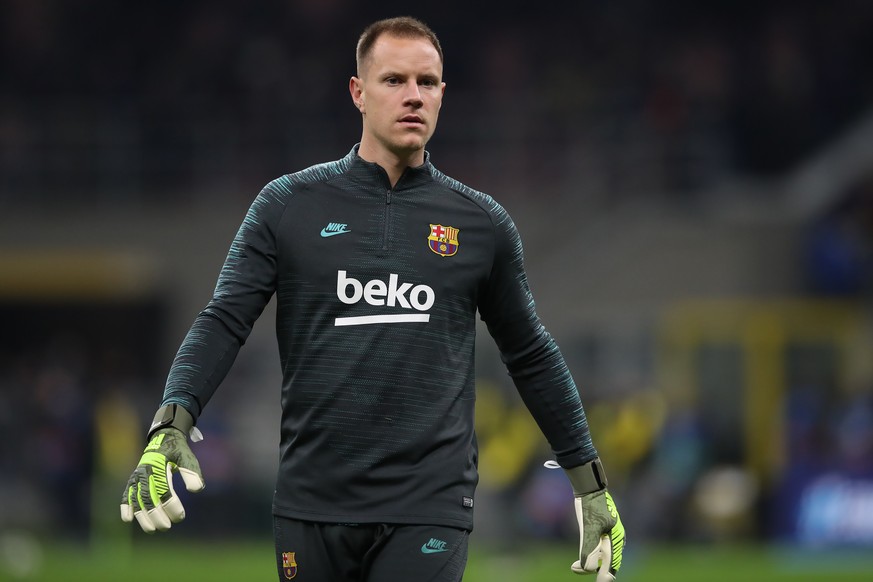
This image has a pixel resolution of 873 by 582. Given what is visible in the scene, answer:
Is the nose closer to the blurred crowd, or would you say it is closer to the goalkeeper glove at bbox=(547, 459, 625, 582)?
the goalkeeper glove at bbox=(547, 459, 625, 582)

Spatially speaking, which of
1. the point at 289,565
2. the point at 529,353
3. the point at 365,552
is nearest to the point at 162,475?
the point at 289,565

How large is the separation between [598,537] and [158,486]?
1.40 m

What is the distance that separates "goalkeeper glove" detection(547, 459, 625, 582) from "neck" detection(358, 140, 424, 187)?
3.49 ft

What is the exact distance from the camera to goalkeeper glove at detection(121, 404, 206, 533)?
4.39 metres

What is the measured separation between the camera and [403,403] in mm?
4766

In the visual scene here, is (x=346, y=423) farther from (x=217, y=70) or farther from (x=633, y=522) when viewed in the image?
(x=217, y=70)

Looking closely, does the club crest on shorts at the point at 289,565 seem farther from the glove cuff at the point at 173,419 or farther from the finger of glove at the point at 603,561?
the finger of glove at the point at 603,561

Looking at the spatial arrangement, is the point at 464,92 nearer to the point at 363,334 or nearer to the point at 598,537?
the point at 598,537

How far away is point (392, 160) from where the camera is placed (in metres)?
4.93

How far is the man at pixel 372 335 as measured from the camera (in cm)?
471

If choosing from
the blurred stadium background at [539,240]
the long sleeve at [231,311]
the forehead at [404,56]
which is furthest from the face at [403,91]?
the blurred stadium background at [539,240]

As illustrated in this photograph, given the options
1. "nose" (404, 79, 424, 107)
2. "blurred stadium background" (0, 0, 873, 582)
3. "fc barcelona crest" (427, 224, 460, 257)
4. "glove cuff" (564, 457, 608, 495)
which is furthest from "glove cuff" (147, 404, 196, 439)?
"blurred stadium background" (0, 0, 873, 582)

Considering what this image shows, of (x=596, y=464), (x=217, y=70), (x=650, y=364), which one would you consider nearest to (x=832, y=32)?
(x=650, y=364)

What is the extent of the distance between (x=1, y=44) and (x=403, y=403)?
66.1ft
